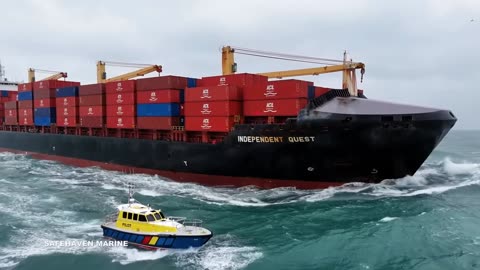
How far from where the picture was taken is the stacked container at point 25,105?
1930 inches

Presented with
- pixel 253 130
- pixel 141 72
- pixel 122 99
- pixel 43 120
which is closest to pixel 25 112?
pixel 43 120

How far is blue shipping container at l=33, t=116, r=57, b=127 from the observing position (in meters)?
45.8

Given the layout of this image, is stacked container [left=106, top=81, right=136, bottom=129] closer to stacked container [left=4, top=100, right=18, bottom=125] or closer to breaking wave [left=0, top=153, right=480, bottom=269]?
breaking wave [left=0, top=153, right=480, bottom=269]

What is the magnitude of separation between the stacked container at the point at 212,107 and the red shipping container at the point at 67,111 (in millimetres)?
18030

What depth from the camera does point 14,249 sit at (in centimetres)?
1616

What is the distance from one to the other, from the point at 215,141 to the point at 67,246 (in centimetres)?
1500

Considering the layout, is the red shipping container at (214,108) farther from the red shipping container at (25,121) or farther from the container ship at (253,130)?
the red shipping container at (25,121)

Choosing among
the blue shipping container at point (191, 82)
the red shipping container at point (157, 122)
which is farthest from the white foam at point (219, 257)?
the blue shipping container at point (191, 82)

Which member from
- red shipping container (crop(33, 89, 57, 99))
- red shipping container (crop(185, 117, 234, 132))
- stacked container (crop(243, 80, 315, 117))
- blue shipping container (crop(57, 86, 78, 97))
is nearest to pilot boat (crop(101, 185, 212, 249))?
red shipping container (crop(185, 117, 234, 132))

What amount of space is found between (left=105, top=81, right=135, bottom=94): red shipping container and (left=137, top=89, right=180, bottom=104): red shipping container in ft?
4.17

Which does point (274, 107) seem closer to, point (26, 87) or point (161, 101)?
point (161, 101)

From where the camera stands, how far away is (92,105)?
131ft

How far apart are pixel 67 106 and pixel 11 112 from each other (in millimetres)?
16847

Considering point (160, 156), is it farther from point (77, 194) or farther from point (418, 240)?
point (418, 240)
